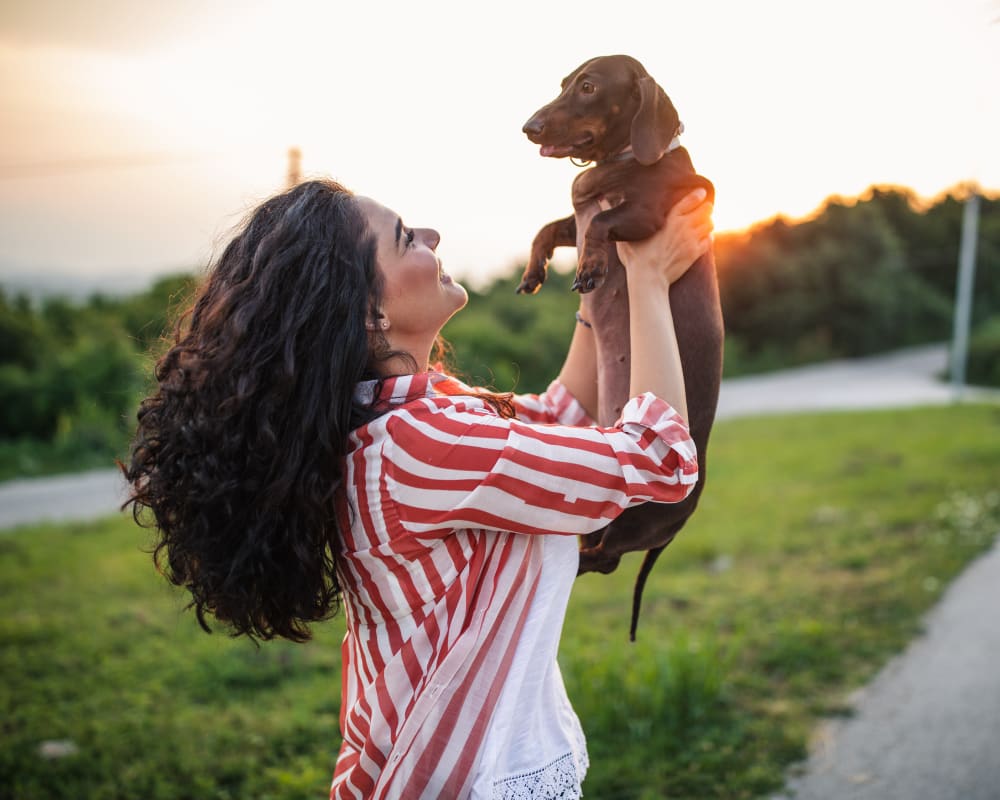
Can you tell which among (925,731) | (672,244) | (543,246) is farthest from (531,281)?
(925,731)

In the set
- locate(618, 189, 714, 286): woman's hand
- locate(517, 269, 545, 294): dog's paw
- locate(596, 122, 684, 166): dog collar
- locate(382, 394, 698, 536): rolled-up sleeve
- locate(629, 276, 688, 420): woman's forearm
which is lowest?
locate(382, 394, 698, 536): rolled-up sleeve

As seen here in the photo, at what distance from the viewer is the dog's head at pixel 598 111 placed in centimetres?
156

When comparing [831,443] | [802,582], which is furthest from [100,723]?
[831,443]

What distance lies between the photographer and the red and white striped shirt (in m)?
1.37

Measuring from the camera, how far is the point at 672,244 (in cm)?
150

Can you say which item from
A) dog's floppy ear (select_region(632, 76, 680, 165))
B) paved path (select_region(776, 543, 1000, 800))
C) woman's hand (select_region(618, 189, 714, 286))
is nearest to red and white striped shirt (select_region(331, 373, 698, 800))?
woman's hand (select_region(618, 189, 714, 286))

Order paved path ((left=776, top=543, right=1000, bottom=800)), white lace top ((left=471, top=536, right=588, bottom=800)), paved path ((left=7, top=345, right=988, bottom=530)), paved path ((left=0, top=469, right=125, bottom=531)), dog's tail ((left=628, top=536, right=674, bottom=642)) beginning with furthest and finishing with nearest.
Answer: paved path ((left=7, top=345, right=988, bottom=530)), paved path ((left=0, top=469, right=125, bottom=531)), paved path ((left=776, top=543, right=1000, bottom=800)), dog's tail ((left=628, top=536, right=674, bottom=642)), white lace top ((left=471, top=536, right=588, bottom=800))

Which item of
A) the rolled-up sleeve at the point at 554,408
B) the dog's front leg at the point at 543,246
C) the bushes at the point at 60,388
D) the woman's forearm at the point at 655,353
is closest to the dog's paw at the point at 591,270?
the woman's forearm at the point at 655,353

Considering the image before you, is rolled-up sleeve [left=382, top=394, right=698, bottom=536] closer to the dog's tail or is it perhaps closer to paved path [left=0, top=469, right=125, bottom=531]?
the dog's tail

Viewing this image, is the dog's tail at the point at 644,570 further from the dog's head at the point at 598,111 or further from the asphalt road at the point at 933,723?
the asphalt road at the point at 933,723

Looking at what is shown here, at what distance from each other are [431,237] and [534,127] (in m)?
0.28

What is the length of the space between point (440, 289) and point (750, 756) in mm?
3106

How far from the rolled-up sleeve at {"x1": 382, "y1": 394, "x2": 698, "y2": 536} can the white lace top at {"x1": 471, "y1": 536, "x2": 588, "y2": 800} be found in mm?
196

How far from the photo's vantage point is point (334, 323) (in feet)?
4.78
